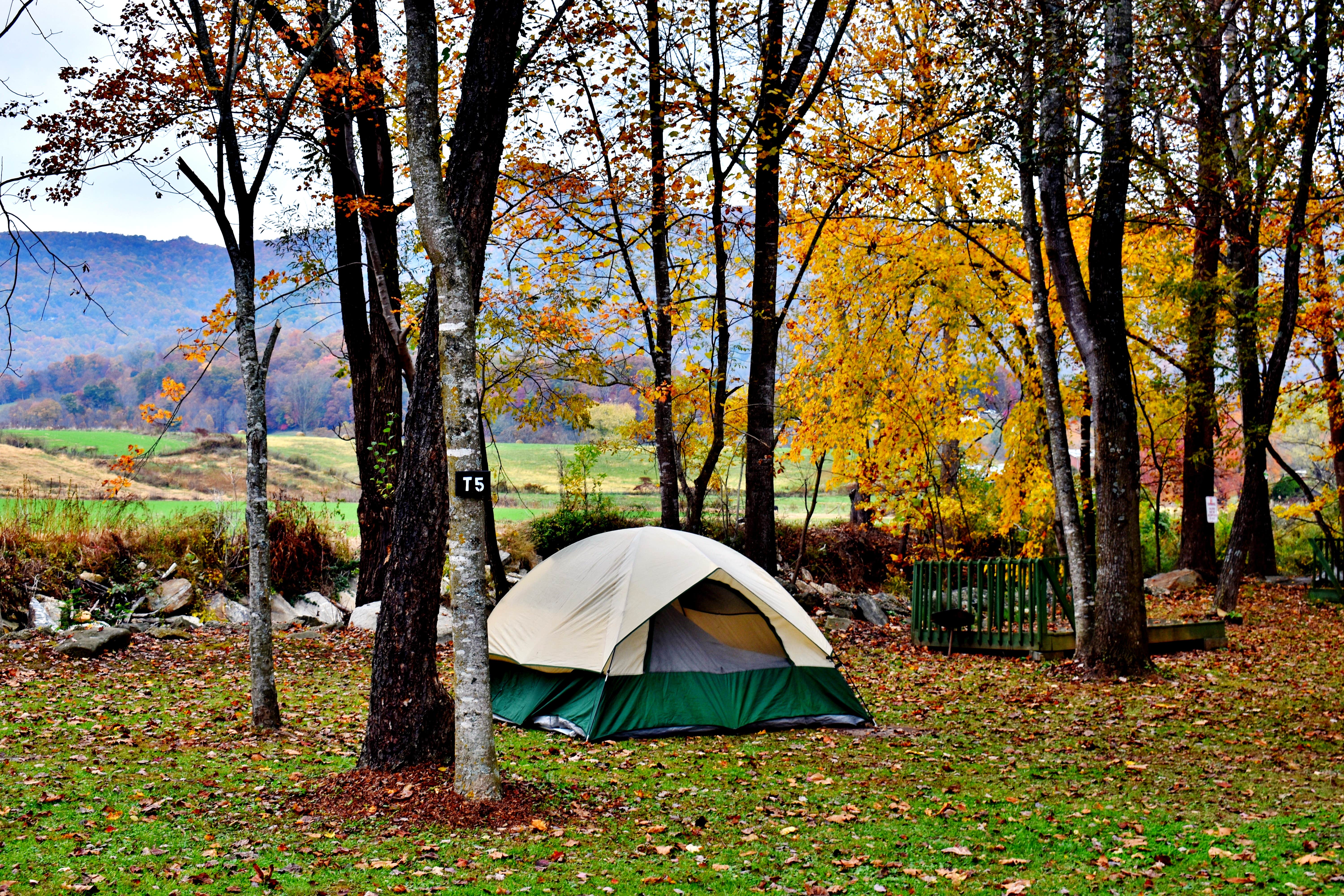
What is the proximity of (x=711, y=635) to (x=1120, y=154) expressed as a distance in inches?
258

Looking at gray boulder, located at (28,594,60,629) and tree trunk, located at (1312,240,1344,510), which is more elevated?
tree trunk, located at (1312,240,1344,510)

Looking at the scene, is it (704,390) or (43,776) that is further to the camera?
(704,390)

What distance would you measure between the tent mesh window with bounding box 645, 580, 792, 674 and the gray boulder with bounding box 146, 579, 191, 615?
27.5ft

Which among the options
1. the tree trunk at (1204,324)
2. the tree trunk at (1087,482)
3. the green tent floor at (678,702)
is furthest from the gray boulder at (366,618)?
the tree trunk at (1204,324)

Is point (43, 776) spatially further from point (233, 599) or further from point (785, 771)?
point (233, 599)

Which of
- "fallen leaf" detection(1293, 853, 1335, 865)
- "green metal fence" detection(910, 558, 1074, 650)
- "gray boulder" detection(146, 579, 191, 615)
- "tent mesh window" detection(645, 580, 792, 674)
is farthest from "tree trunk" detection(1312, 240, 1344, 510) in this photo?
"gray boulder" detection(146, 579, 191, 615)

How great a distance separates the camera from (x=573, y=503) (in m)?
18.2

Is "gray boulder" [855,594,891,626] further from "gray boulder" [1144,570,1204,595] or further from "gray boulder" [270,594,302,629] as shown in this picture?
"gray boulder" [270,594,302,629]

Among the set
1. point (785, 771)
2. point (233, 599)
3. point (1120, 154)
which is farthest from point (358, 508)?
point (1120, 154)

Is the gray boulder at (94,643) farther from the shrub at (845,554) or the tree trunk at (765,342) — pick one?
the shrub at (845,554)

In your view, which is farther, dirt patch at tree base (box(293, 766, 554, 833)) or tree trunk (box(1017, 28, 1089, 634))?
tree trunk (box(1017, 28, 1089, 634))

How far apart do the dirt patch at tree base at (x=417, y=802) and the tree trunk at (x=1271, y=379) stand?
9590 mm

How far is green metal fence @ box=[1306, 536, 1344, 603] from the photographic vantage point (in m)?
16.6

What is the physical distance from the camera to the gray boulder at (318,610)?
14.3 meters
